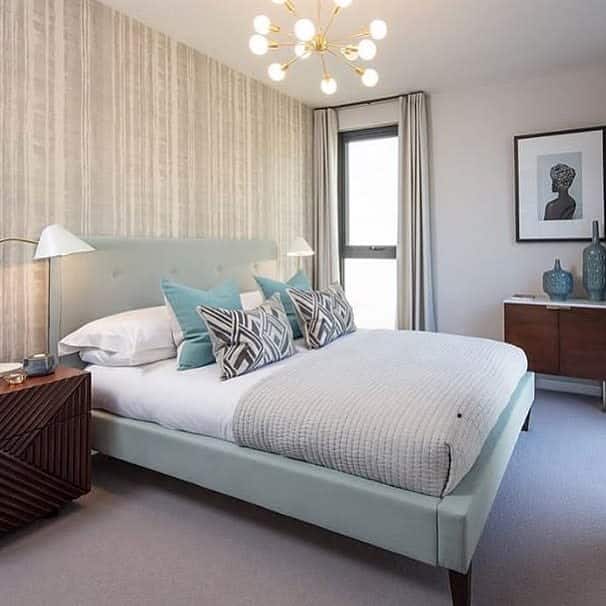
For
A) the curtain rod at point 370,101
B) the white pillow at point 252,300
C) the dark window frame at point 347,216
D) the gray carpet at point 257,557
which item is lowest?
the gray carpet at point 257,557

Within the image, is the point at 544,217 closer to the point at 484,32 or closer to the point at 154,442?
the point at 484,32

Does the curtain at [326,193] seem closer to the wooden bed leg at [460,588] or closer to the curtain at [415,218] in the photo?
the curtain at [415,218]

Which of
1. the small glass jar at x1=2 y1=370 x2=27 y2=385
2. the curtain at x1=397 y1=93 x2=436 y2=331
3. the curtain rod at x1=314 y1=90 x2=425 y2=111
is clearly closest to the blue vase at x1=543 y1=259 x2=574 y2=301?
the curtain at x1=397 y1=93 x2=436 y2=331

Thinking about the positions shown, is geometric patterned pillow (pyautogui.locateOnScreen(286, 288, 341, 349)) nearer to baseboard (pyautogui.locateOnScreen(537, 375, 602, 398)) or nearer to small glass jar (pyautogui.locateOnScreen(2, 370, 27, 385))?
small glass jar (pyautogui.locateOnScreen(2, 370, 27, 385))

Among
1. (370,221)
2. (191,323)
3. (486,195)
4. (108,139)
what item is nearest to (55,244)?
(191,323)

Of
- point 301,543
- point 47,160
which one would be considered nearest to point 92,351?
point 47,160

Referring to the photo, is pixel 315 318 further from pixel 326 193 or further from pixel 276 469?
pixel 326 193

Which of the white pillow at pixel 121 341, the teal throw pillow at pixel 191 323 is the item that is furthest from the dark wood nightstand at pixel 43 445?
the teal throw pillow at pixel 191 323

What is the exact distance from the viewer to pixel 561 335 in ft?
11.8

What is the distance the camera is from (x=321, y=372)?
2.21 meters

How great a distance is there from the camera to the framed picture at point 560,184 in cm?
375

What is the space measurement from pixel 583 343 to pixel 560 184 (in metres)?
1.31

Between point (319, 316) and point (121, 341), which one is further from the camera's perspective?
point (319, 316)

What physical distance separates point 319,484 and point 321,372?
0.60m
